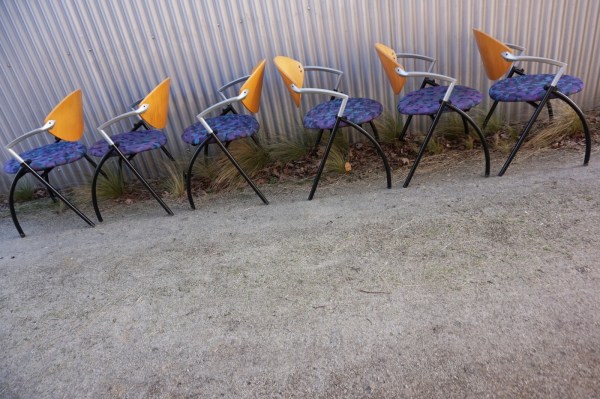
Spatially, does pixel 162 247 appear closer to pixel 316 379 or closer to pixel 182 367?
pixel 182 367

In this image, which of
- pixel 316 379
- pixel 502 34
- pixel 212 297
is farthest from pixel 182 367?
pixel 502 34

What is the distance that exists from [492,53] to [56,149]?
367 cm

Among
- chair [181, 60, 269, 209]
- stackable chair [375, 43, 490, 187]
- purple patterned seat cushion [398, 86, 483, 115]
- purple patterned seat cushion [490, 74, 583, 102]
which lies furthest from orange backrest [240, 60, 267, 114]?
purple patterned seat cushion [490, 74, 583, 102]

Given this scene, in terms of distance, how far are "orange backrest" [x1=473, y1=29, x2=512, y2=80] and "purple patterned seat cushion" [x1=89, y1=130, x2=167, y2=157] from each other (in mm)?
2665

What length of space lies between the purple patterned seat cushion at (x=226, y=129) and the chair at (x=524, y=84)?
6.22 feet

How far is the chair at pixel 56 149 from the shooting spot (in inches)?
125

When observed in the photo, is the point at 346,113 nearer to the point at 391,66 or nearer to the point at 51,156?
the point at 391,66

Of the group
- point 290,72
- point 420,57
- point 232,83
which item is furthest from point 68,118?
point 420,57

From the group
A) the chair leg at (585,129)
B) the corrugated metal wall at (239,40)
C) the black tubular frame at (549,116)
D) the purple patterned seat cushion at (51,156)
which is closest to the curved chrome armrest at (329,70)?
the corrugated metal wall at (239,40)

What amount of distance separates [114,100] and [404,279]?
3.24 metres

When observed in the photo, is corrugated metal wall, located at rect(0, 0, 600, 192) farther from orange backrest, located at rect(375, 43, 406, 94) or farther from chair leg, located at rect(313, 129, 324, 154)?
orange backrest, located at rect(375, 43, 406, 94)

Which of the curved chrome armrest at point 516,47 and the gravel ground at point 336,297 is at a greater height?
the curved chrome armrest at point 516,47

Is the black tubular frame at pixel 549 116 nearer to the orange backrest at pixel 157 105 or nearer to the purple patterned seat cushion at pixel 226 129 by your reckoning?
the purple patterned seat cushion at pixel 226 129

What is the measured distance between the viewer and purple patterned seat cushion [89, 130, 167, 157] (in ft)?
10.9
